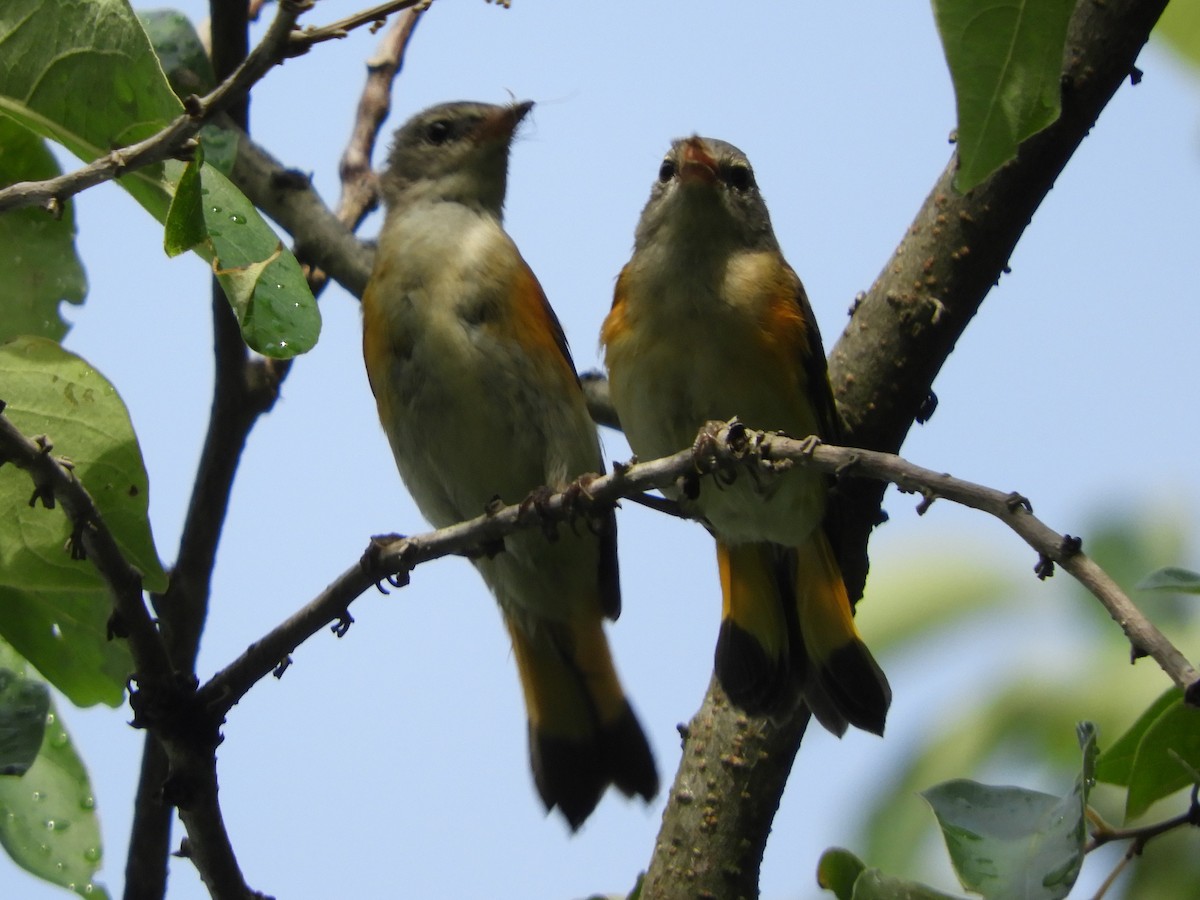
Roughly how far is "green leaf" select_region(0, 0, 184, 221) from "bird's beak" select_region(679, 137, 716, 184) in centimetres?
211

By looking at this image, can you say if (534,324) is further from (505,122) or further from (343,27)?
(343,27)

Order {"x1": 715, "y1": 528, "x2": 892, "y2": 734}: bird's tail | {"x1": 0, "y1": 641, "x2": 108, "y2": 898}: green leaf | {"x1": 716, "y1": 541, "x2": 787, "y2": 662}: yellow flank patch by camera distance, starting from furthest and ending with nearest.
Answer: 1. {"x1": 716, "y1": 541, "x2": 787, "y2": 662}: yellow flank patch
2. {"x1": 715, "y1": 528, "x2": 892, "y2": 734}: bird's tail
3. {"x1": 0, "y1": 641, "x2": 108, "y2": 898}: green leaf

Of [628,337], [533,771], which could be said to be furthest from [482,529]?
[533,771]

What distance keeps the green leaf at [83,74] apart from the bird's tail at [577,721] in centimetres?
247

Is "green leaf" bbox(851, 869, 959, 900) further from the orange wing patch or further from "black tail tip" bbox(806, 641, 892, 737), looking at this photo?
the orange wing patch

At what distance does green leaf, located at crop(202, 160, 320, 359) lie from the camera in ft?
5.70

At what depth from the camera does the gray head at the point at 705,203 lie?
3787 mm

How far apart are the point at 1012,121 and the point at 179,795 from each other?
1679mm

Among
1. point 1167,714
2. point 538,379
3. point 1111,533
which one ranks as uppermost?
point 538,379

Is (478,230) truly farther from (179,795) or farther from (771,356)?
(179,795)

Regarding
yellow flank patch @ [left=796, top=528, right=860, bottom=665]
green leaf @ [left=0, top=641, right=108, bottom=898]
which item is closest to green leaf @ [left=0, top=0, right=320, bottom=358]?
green leaf @ [left=0, top=641, right=108, bottom=898]

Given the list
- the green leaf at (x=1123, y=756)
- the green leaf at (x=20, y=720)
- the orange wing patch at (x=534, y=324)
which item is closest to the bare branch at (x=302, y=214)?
the orange wing patch at (x=534, y=324)

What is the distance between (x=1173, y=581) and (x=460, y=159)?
3.15 m

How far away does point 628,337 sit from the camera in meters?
3.66
